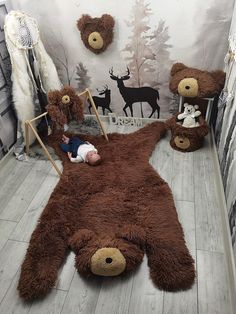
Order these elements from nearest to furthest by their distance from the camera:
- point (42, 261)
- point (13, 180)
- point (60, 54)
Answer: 1. point (42, 261)
2. point (13, 180)
3. point (60, 54)

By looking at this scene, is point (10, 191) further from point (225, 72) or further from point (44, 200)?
point (225, 72)

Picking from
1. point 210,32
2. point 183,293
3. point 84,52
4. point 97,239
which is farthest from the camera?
point 84,52

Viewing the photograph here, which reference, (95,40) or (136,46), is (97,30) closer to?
(95,40)

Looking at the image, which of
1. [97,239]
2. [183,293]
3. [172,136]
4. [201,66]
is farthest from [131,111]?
[183,293]

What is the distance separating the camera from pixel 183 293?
51.7 inches

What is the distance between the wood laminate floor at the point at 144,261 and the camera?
1.28 m

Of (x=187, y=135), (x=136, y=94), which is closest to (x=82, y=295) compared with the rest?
(x=187, y=135)

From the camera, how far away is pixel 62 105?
6.49 feet

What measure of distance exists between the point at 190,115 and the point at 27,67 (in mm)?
1274

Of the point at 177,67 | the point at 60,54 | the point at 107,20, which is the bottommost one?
the point at 177,67

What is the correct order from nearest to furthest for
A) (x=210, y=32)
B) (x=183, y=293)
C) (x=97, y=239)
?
(x=183, y=293), (x=97, y=239), (x=210, y=32)

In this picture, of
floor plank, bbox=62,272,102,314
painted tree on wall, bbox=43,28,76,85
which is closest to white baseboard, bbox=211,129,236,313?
floor plank, bbox=62,272,102,314

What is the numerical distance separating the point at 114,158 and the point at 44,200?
23.7 inches

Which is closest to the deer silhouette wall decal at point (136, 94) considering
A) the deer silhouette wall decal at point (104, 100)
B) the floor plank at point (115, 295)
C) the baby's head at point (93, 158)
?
the deer silhouette wall decal at point (104, 100)
